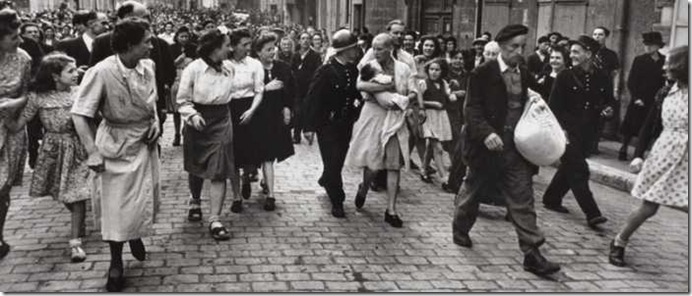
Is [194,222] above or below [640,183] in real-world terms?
below

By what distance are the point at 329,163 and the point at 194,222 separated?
139 cm

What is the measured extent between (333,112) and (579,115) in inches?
94.5

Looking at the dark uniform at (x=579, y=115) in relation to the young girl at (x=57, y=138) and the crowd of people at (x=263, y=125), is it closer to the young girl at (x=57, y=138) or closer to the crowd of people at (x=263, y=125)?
the crowd of people at (x=263, y=125)

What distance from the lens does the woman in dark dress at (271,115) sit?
7656 millimetres

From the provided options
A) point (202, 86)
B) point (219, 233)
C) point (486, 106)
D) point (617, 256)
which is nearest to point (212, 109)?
point (202, 86)

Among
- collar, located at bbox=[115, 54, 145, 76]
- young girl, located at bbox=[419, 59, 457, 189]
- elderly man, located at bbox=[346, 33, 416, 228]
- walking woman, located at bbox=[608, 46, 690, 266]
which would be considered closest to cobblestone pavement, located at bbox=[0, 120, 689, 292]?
elderly man, located at bbox=[346, 33, 416, 228]

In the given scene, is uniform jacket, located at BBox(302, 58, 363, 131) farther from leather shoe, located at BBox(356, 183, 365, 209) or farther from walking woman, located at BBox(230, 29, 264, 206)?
leather shoe, located at BBox(356, 183, 365, 209)

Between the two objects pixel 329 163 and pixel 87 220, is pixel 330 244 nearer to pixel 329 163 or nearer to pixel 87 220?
pixel 329 163

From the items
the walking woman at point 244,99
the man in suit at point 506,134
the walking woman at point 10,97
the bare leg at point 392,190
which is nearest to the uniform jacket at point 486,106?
the man in suit at point 506,134

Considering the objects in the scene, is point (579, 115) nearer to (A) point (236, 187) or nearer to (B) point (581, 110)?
(B) point (581, 110)

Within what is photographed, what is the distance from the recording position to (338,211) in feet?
24.1

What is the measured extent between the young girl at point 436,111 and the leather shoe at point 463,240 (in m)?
2.60

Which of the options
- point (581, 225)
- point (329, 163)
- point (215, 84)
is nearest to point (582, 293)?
point (581, 225)

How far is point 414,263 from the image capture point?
5926mm
